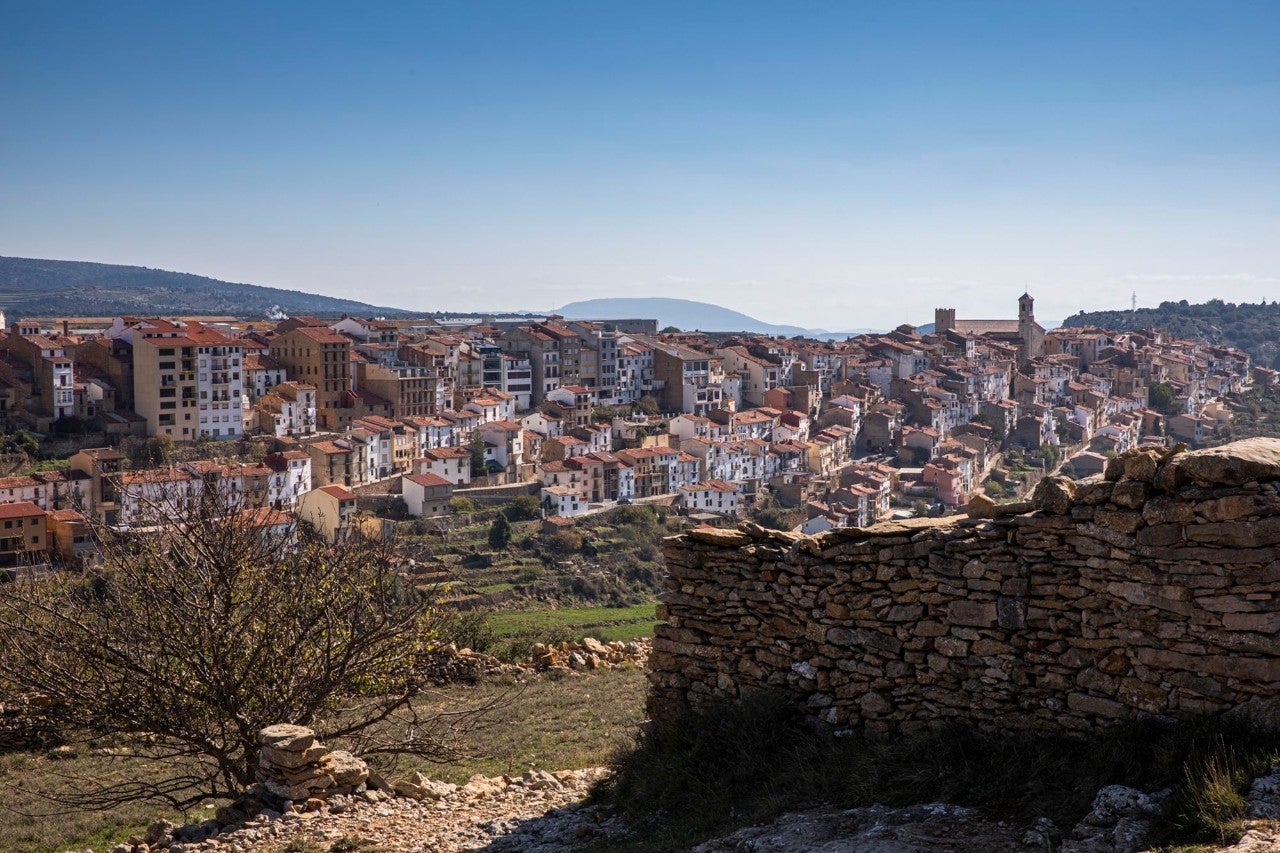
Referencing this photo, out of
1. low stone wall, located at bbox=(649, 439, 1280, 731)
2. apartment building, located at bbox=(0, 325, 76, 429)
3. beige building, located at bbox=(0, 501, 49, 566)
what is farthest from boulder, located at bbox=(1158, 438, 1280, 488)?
apartment building, located at bbox=(0, 325, 76, 429)

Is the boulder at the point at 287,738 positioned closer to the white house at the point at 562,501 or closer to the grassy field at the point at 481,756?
the grassy field at the point at 481,756

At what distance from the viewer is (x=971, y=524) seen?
21.8ft

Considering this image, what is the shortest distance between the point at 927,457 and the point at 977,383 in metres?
17.6

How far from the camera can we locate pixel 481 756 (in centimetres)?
967

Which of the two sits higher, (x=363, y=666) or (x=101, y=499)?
(x=363, y=666)

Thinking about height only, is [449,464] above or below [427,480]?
above

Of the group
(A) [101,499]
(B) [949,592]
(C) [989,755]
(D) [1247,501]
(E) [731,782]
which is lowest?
(A) [101,499]

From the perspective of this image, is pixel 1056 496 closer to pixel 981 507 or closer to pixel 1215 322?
pixel 981 507

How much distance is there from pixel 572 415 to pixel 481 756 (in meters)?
62.8

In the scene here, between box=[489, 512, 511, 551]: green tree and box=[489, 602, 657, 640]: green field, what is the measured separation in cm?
883

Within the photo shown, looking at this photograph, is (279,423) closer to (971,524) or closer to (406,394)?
(406,394)

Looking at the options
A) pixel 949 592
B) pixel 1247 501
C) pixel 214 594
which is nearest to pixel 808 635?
pixel 949 592

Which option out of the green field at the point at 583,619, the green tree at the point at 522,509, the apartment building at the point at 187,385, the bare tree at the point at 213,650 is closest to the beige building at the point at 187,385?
the apartment building at the point at 187,385

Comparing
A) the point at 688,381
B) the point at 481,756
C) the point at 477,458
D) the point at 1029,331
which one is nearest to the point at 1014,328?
the point at 1029,331
